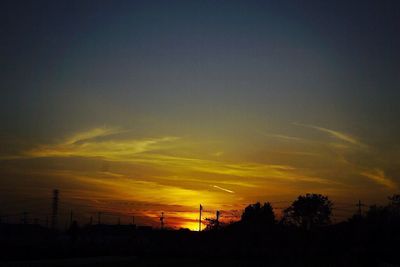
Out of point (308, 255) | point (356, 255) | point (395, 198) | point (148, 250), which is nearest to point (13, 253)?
point (148, 250)

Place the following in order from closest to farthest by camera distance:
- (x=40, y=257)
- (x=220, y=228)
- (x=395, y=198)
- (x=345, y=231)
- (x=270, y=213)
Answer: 1. (x=40, y=257)
2. (x=345, y=231)
3. (x=395, y=198)
4. (x=220, y=228)
5. (x=270, y=213)

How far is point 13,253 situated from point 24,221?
71.1 metres

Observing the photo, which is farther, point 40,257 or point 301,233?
point 301,233

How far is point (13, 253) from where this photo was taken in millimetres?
44094

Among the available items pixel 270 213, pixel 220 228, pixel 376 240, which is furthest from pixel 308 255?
pixel 270 213

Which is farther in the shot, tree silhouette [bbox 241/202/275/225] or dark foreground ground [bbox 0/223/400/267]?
tree silhouette [bbox 241/202/275/225]

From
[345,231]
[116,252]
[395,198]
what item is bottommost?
[116,252]

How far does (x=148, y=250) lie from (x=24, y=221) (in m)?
68.6

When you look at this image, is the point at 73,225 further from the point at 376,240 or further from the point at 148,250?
the point at 376,240

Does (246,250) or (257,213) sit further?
(257,213)

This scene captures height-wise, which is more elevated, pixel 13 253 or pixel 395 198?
pixel 395 198

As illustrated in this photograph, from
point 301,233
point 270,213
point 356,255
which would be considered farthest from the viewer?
point 270,213

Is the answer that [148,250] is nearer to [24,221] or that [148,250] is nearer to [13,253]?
[13,253]

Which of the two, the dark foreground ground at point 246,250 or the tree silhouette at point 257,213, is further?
the tree silhouette at point 257,213
